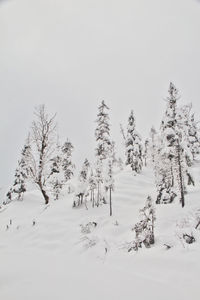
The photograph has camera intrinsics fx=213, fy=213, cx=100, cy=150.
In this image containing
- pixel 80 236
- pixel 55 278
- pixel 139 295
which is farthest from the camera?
pixel 80 236

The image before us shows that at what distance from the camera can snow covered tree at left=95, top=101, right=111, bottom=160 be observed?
94.8 ft

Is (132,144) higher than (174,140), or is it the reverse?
(132,144)

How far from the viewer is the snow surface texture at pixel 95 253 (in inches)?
169

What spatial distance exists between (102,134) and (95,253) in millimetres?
18927

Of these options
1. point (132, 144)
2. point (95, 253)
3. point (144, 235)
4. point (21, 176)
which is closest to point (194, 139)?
point (132, 144)

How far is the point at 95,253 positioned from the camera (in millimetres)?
12867

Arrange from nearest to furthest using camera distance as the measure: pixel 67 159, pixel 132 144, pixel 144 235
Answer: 1. pixel 144 235
2. pixel 132 144
3. pixel 67 159

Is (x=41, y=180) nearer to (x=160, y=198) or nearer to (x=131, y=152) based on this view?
(x=160, y=198)

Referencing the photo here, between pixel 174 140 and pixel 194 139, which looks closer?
pixel 174 140

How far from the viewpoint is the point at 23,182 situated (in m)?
33.7

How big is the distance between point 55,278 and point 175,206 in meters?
18.9

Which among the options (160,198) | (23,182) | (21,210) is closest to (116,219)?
(160,198)

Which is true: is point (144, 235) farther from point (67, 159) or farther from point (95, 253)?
point (67, 159)

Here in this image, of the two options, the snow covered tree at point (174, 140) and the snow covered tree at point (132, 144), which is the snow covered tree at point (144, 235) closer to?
the snow covered tree at point (174, 140)
